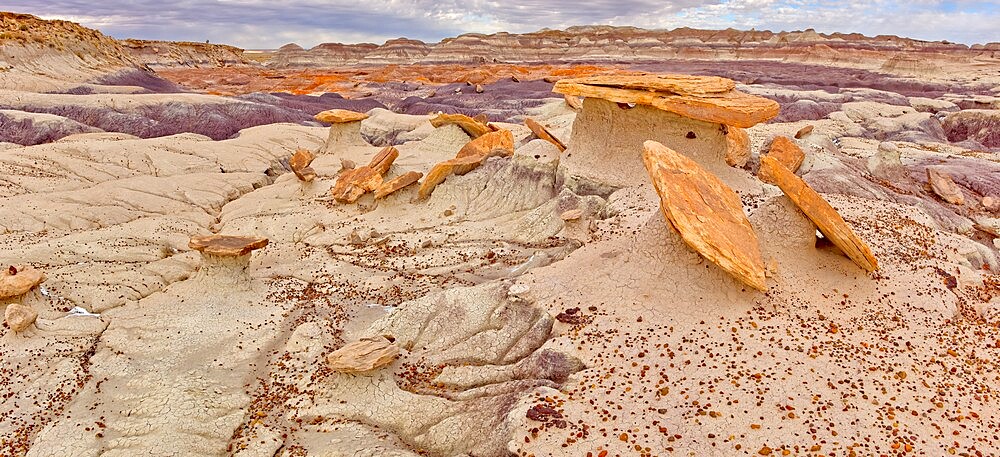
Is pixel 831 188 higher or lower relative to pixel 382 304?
higher

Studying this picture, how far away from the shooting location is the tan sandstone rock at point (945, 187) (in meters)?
17.6

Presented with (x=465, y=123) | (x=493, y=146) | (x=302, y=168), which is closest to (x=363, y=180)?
(x=302, y=168)

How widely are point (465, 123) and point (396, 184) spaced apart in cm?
688

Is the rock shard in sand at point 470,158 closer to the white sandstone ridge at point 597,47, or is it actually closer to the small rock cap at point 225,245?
the small rock cap at point 225,245

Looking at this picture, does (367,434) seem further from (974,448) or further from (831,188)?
(831,188)

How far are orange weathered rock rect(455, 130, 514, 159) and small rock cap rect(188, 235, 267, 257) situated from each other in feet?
28.2

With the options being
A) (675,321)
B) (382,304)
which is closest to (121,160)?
(382,304)

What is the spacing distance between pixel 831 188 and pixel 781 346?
9.24 m

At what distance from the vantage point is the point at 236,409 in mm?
10680

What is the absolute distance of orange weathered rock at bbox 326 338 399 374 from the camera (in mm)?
10500

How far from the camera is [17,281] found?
12.8 m

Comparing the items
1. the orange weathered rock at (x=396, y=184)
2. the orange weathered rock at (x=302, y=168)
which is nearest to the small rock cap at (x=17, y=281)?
the orange weathered rock at (x=396, y=184)

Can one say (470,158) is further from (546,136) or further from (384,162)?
(384,162)

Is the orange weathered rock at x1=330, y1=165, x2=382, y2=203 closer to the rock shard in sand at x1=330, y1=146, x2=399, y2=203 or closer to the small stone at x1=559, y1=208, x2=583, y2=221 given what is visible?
the rock shard in sand at x1=330, y1=146, x2=399, y2=203
